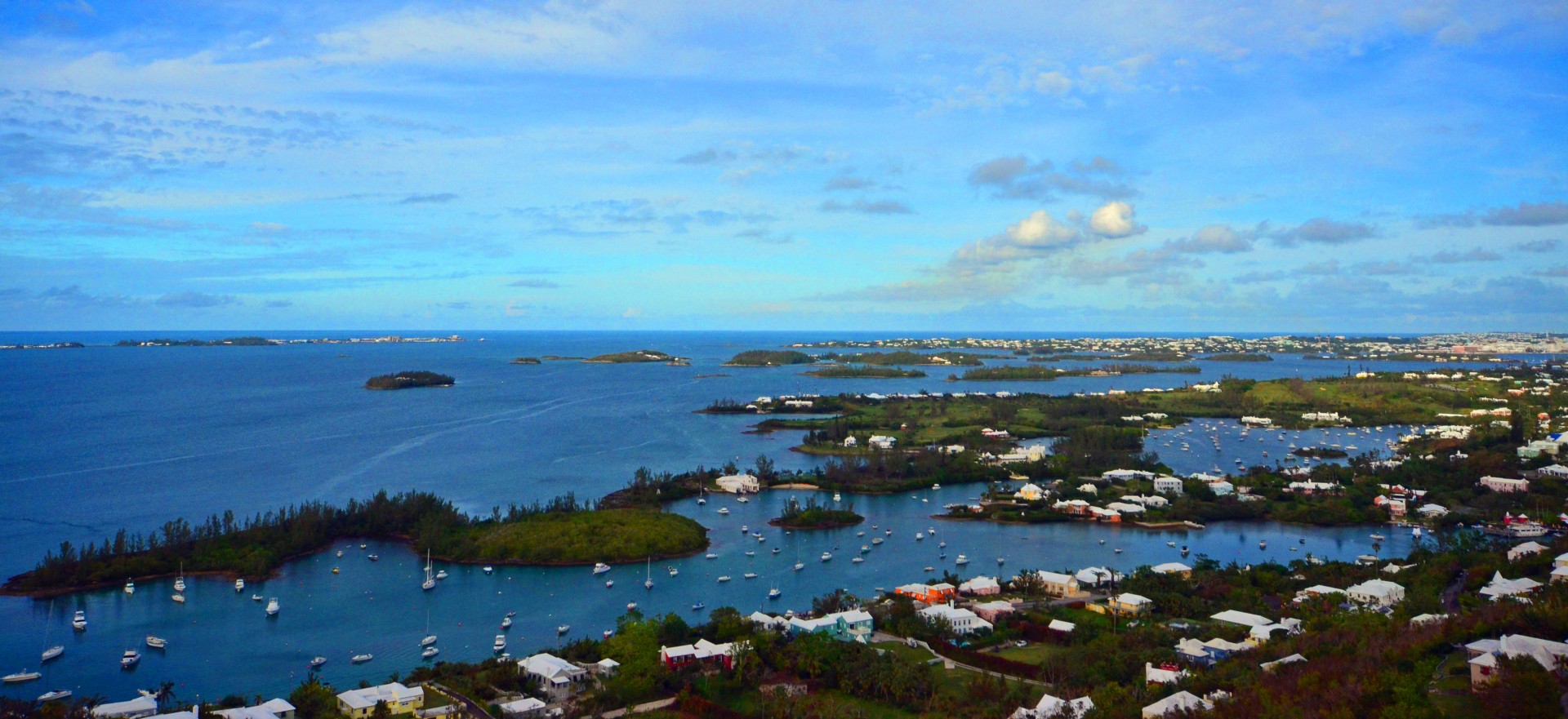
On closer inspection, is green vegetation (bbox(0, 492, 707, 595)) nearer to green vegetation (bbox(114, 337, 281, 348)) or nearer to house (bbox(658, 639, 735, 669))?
house (bbox(658, 639, 735, 669))

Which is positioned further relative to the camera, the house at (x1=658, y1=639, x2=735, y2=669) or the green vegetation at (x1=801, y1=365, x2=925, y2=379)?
the green vegetation at (x1=801, y1=365, x2=925, y2=379)

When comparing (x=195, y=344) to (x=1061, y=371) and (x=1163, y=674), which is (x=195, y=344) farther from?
(x=1163, y=674)

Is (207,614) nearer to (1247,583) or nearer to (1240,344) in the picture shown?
(1247,583)

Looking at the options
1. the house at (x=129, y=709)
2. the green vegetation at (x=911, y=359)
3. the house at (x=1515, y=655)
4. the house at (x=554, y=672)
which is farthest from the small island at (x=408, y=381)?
the house at (x=1515, y=655)

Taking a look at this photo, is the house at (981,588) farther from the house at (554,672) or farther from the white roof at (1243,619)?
the house at (554,672)

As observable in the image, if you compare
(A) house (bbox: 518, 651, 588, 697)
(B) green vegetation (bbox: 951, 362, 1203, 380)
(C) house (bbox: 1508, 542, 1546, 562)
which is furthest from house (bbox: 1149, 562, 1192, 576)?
(B) green vegetation (bbox: 951, 362, 1203, 380)

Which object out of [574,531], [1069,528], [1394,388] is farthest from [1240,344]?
[574,531]
